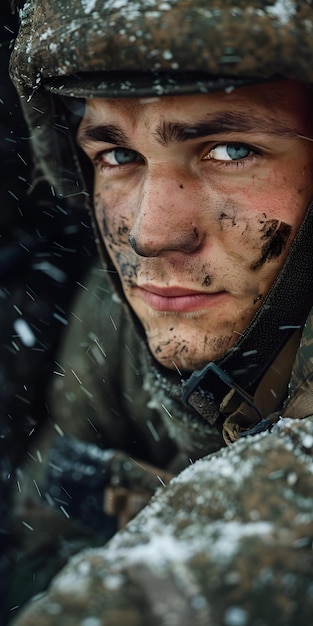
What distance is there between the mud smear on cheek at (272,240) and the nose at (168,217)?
0.14 meters

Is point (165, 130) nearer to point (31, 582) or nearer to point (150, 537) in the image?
point (150, 537)

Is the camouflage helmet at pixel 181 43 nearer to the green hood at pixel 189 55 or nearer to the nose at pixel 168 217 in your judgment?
the green hood at pixel 189 55

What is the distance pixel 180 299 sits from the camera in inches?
67.5

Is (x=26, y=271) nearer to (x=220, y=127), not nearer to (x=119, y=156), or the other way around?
(x=119, y=156)

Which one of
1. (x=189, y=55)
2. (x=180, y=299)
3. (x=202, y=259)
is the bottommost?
(x=180, y=299)

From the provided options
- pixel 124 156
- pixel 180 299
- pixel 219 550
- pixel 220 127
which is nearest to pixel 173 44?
pixel 220 127

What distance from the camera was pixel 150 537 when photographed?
39.5 inches

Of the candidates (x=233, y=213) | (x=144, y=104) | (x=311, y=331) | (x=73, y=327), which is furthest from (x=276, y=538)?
(x=73, y=327)

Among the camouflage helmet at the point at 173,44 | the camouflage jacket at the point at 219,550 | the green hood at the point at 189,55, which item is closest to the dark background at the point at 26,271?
the green hood at the point at 189,55

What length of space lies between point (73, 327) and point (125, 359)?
13.3 inches

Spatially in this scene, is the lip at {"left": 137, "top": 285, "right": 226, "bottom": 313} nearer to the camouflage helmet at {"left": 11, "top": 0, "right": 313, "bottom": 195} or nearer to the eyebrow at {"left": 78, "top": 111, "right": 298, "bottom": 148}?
the eyebrow at {"left": 78, "top": 111, "right": 298, "bottom": 148}

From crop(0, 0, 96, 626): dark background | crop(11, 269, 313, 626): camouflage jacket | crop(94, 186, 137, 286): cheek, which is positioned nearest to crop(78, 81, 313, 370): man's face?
crop(94, 186, 137, 286): cheek

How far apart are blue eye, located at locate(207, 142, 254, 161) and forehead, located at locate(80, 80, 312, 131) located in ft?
0.26

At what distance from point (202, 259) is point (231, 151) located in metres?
0.25
